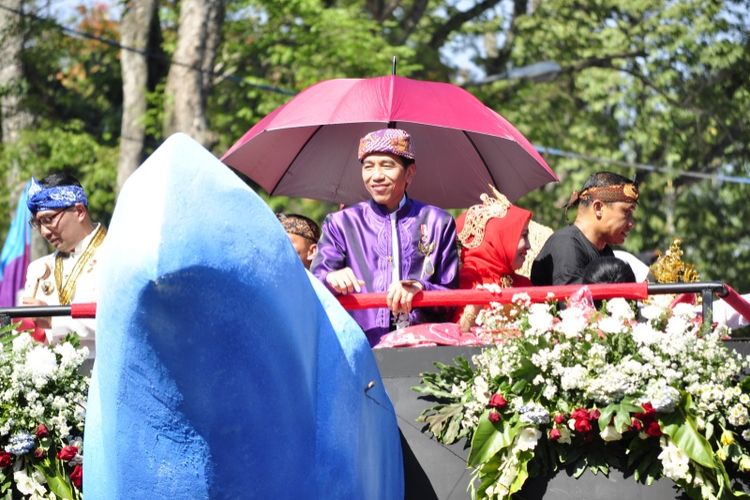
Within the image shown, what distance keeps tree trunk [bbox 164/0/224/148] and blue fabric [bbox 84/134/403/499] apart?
9960mm

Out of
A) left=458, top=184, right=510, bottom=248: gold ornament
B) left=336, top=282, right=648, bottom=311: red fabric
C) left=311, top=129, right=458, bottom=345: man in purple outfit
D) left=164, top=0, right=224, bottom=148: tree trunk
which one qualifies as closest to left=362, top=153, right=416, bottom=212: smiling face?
left=311, top=129, right=458, bottom=345: man in purple outfit

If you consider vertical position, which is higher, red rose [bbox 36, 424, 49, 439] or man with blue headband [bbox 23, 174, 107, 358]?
man with blue headband [bbox 23, 174, 107, 358]

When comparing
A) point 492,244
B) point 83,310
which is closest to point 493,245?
point 492,244

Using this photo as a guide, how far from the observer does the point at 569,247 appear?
7125mm

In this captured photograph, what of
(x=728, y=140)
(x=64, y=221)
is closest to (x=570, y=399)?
(x=64, y=221)

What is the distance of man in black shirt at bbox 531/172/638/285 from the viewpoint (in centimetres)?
713

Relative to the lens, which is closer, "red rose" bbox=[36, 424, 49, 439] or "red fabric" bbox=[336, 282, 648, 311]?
"red rose" bbox=[36, 424, 49, 439]

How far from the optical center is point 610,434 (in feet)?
18.0

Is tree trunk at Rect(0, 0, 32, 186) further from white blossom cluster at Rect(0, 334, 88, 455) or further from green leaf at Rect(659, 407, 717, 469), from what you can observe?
green leaf at Rect(659, 407, 717, 469)

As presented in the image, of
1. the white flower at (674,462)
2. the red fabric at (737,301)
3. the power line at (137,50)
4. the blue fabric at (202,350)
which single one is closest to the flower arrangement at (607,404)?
the white flower at (674,462)

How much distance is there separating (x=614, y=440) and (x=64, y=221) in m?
3.38

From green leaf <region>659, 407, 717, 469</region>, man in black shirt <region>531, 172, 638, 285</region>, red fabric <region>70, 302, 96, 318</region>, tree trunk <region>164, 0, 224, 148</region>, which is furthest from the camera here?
tree trunk <region>164, 0, 224, 148</region>

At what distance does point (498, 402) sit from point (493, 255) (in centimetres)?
169

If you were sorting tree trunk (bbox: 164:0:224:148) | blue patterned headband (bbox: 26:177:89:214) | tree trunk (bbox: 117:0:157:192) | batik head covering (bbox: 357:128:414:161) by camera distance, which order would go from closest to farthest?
batik head covering (bbox: 357:128:414:161) → blue patterned headband (bbox: 26:177:89:214) → tree trunk (bbox: 164:0:224:148) → tree trunk (bbox: 117:0:157:192)
